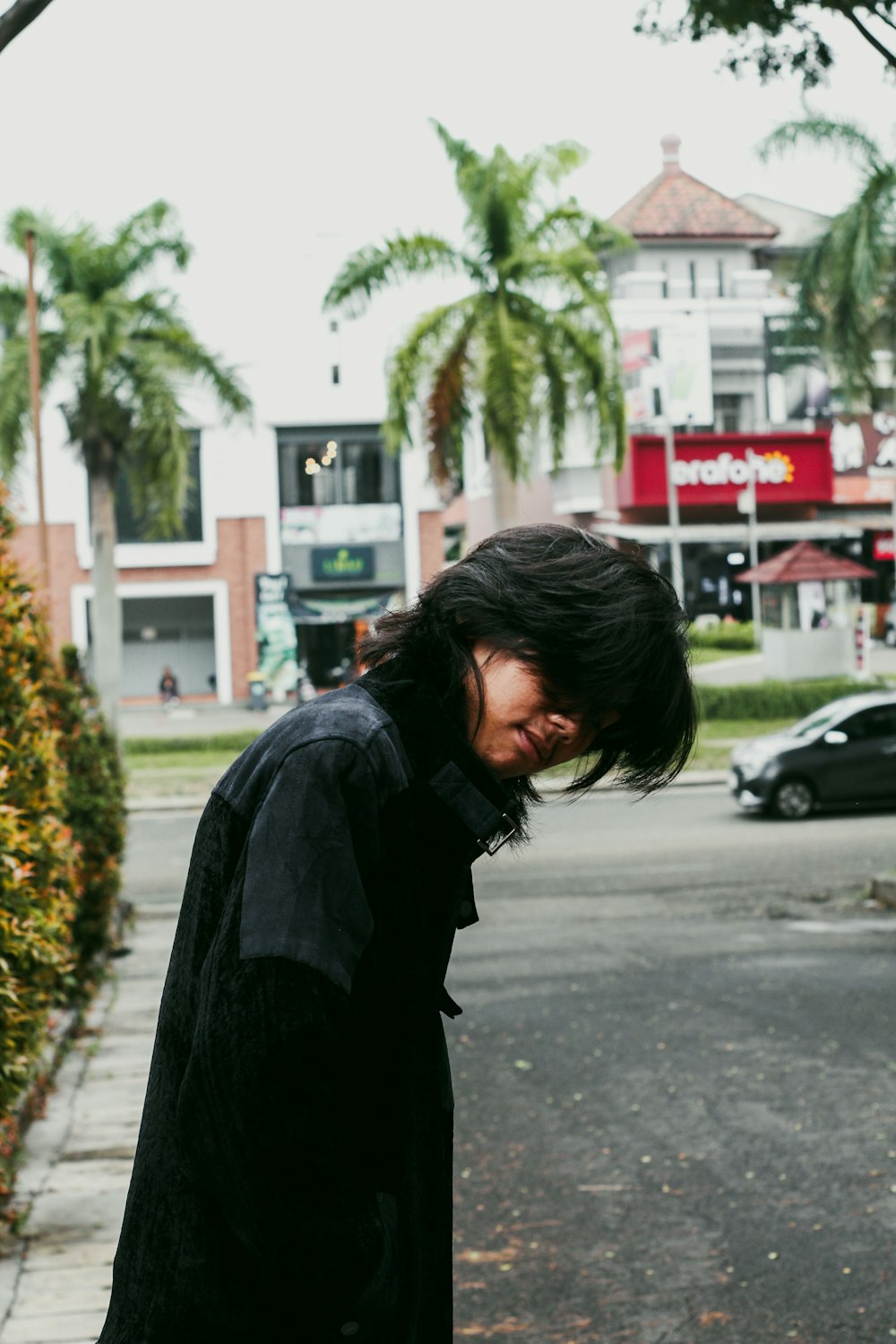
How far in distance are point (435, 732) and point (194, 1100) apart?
47cm

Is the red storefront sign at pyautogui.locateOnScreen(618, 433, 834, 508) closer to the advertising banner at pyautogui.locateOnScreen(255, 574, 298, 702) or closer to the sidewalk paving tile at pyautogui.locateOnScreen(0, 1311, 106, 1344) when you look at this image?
the advertising banner at pyautogui.locateOnScreen(255, 574, 298, 702)

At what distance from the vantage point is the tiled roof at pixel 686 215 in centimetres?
4834

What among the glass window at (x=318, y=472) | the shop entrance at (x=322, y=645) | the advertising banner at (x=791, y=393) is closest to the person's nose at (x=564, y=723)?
the shop entrance at (x=322, y=645)

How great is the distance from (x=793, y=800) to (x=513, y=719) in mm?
16573

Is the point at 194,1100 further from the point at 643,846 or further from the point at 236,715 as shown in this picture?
the point at 236,715

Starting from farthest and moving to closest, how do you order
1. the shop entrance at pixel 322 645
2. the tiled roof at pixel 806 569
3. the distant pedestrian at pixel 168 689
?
the shop entrance at pixel 322 645, the distant pedestrian at pixel 168 689, the tiled roof at pixel 806 569

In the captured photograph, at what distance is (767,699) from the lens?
2984cm

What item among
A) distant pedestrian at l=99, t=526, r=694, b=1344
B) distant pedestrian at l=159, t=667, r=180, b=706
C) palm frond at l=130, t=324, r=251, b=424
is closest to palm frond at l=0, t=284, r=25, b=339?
palm frond at l=130, t=324, r=251, b=424

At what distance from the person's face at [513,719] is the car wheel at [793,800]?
1636 cm

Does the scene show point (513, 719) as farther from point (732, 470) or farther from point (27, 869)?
point (732, 470)

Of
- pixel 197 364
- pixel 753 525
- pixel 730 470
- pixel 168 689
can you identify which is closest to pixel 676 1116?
pixel 197 364

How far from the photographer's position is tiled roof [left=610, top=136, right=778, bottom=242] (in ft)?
159

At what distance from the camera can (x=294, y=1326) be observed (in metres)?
1.61

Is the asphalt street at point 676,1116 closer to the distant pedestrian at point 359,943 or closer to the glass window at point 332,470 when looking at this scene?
the distant pedestrian at point 359,943
